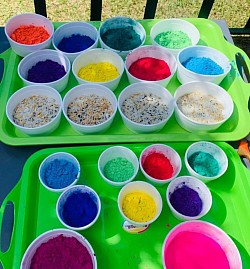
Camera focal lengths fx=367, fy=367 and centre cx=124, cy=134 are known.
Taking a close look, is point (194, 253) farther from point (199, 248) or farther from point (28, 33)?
point (28, 33)

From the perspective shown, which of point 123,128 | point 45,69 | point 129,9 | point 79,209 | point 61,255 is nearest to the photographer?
point 61,255

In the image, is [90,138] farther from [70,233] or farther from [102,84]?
[70,233]

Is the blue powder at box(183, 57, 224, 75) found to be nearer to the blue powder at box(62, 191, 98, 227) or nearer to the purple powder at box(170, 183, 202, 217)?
the purple powder at box(170, 183, 202, 217)

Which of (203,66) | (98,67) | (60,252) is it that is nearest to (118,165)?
(60,252)

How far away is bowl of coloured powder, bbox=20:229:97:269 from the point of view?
1143mm

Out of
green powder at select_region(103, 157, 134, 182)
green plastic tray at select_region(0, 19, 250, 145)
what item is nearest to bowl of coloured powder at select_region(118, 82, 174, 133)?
green plastic tray at select_region(0, 19, 250, 145)

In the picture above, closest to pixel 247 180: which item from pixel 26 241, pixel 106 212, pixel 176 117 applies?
pixel 176 117

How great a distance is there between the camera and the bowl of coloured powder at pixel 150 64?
5.26 ft

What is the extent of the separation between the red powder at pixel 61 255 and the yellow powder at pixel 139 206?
7.7 inches

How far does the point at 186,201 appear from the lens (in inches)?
50.9

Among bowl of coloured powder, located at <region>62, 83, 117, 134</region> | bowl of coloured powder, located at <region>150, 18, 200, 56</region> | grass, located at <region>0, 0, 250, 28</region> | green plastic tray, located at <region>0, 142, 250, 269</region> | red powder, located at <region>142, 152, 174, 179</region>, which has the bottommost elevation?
grass, located at <region>0, 0, 250, 28</region>

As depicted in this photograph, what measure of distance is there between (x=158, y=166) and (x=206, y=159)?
187 mm

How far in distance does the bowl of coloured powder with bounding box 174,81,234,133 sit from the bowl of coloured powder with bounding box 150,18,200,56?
27 centimetres

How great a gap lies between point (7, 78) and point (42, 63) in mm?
164
